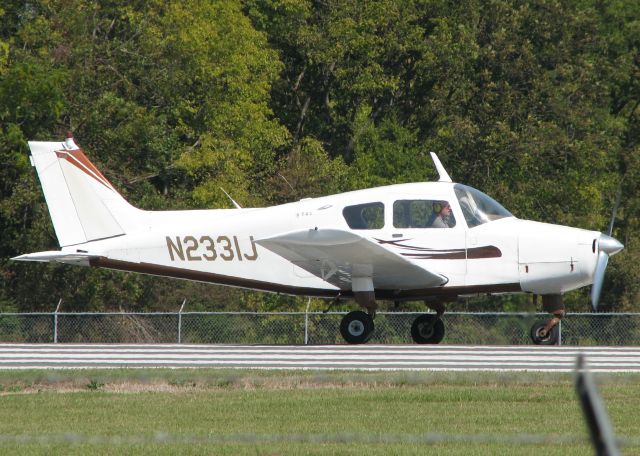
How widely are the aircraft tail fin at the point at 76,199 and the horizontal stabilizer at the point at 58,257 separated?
49 cm

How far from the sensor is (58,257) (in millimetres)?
21031

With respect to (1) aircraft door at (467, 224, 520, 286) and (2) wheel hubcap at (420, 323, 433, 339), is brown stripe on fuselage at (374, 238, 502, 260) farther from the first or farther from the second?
(2) wheel hubcap at (420, 323, 433, 339)

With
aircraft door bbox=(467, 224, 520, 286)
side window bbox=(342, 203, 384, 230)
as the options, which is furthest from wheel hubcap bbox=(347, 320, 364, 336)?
aircraft door bbox=(467, 224, 520, 286)

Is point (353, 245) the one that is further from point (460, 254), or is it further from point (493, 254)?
point (493, 254)

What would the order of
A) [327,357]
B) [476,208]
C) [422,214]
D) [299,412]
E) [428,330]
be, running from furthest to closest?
[428,330] < [422,214] < [476,208] < [327,357] < [299,412]

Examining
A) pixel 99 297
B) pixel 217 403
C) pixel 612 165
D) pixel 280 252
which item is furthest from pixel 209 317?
pixel 612 165

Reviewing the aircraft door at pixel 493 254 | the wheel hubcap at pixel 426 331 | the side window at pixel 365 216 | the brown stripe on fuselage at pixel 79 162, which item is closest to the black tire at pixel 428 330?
the wheel hubcap at pixel 426 331

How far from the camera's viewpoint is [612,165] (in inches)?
1617

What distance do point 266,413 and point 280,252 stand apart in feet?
27.4

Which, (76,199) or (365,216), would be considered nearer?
(365,216)

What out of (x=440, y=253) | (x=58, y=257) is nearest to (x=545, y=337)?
(x=440, y=253)

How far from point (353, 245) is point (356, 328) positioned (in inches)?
Answer: 81.1

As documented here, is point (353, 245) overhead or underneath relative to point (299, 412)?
overhead

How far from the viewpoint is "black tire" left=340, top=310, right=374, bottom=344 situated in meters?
20.4
